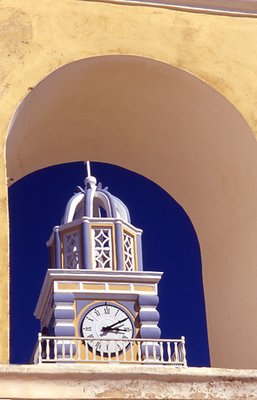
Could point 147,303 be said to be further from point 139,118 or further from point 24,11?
point 24,11

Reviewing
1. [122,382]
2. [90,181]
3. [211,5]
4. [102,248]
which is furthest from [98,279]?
[122,382]

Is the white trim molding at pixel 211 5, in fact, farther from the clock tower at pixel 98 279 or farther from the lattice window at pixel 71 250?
the lattice window at pixel 71 250

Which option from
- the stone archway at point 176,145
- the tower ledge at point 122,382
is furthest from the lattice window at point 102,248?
the tower ledge at point 122,382

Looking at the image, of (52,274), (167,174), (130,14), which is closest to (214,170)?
(167,174)

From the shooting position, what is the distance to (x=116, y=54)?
971 centimetres

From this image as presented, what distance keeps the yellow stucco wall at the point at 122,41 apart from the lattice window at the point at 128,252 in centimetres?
501

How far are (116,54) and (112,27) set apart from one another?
0.24 metres

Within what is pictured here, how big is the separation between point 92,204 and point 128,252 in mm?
655

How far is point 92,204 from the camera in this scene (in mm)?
15000

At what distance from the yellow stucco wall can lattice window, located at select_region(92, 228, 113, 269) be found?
500cm

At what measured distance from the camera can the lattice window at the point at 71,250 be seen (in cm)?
1470

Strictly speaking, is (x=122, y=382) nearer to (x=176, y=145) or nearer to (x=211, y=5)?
(x=176, y=145)

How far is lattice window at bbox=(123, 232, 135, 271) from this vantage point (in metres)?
14.8

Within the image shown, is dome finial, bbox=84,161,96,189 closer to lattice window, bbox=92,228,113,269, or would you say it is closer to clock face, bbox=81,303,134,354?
lattice window, bbox=92,228,113,269
